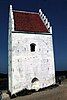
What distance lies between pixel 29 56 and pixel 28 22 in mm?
5332

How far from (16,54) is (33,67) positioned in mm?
2793

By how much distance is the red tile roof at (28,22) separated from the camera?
1302 inches

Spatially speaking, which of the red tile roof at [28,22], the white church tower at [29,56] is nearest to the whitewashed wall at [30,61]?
the white church tower at [29,56]

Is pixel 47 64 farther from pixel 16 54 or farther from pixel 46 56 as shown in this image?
pixel 16 54

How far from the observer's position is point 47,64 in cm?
3288

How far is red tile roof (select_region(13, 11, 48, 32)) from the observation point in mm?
33078

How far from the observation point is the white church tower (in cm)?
3131

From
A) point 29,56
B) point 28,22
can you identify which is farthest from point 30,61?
point 28,22

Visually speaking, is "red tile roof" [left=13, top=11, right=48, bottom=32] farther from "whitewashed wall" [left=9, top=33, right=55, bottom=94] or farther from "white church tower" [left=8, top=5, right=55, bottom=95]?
"whitewashed wall" [left=9, top=33, right=55, bottom=94]

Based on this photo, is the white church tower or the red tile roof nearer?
the white church tower

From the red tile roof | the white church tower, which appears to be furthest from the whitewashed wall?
the red tile roof

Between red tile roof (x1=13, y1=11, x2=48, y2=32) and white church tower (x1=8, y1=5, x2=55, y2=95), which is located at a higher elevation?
red tile roof (x1=13, y1=11, x2=48, y2=32)

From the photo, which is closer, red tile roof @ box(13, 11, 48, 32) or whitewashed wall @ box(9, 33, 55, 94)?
→ whitewashed wall @ box(9, 33, 55, 94)

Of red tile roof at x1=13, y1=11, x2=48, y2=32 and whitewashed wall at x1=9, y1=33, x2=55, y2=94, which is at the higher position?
red tile roof at x1=13, y1=11, x2=48, y2=32
